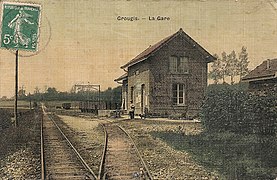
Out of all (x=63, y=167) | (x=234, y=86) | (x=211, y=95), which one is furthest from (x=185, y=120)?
(x=63, y=167)

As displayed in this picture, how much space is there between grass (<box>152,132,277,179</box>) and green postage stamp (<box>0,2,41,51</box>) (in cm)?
143

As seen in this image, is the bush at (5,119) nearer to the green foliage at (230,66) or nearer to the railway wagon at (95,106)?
the railway wagon at (95,106)

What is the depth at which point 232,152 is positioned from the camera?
310 cm

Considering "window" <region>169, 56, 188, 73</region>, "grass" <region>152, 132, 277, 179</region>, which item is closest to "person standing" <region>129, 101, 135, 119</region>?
"grass" <region>152, 132, 277, 179</region>

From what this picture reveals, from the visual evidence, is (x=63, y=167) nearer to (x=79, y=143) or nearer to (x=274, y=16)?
(x=79, y=143)

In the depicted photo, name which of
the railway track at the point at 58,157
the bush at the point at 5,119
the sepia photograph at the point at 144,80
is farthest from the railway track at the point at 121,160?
the bush at the point at 5,119

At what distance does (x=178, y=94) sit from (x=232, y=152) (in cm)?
75

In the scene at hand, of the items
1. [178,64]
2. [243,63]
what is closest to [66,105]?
[178,64]

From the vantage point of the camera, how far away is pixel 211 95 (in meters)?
3.47

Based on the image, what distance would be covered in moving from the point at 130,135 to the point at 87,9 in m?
1.23

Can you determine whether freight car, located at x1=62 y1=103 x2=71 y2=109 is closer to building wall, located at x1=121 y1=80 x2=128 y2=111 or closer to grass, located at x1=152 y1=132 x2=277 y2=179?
building wall, located at x1=121 y1=80 x2=128 y2=111

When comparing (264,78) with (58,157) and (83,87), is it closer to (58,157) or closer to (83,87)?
(83,87)

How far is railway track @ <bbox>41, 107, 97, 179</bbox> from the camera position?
9.17 feet

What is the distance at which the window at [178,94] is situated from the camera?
340 centimetres
